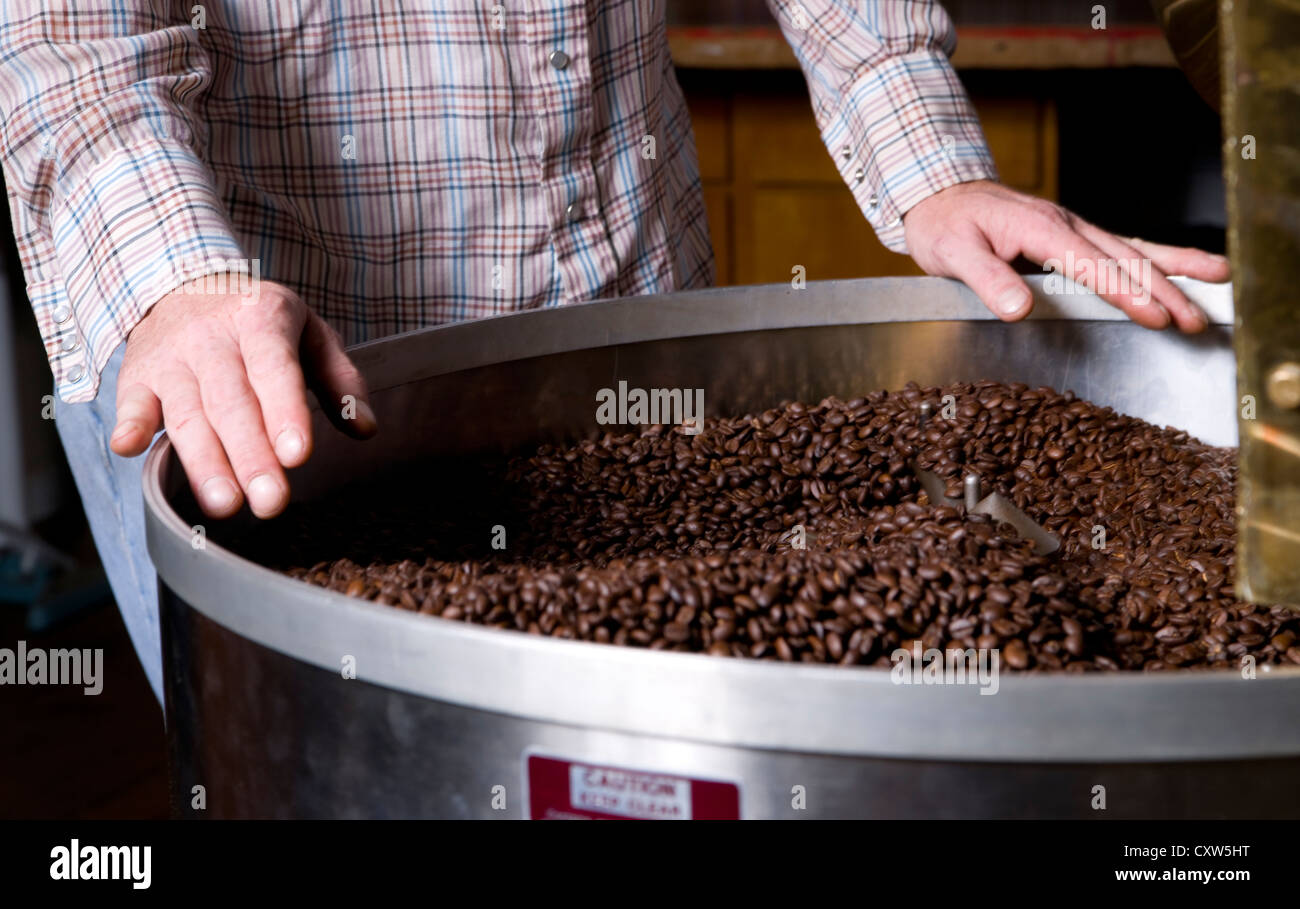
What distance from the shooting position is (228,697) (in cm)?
66

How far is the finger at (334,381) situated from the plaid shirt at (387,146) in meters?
0.10

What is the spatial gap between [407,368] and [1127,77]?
10.6 ft

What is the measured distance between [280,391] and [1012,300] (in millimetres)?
647

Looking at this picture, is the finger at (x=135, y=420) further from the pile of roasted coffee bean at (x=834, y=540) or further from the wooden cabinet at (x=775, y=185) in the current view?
the wooden cabinet at (x=775, y=185)

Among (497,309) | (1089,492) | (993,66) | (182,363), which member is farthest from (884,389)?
(993,66)

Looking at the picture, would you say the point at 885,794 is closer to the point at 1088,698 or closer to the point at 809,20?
the point at 1088,698

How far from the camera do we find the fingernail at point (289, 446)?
29.5 inches

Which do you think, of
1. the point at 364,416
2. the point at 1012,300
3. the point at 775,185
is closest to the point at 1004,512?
the point at 1012,300

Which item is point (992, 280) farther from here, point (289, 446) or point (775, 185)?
point (775, 185)

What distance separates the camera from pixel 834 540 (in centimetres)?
97

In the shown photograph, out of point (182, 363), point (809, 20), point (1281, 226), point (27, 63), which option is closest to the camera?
point (1281, 226)

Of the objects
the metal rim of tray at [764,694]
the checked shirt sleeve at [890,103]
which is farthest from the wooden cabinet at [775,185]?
the metal rim of tray at [764,694]

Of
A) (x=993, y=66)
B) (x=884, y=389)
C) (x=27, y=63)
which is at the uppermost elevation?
(x=993, y=66)

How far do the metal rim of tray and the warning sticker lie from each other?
2 centimetres
